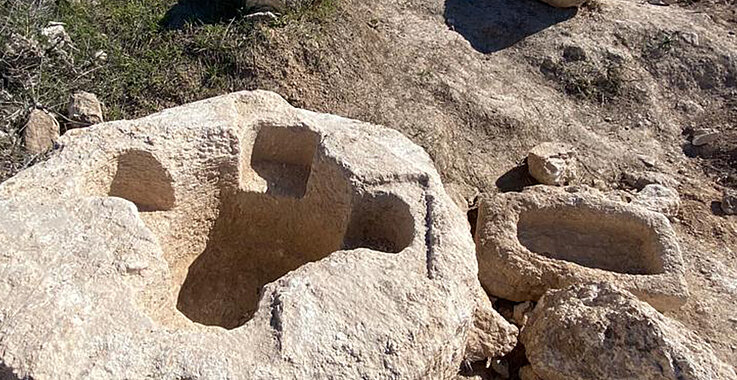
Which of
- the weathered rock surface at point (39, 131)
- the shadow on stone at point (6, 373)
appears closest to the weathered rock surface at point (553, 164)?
the weathered rock surface at point (39, 131)

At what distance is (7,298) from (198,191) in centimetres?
104

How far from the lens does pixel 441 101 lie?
5.78m

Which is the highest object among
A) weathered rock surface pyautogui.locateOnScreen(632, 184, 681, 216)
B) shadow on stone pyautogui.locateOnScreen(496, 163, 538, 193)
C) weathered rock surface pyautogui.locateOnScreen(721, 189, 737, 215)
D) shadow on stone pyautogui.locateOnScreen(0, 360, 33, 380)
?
shadow on stone pyautogui.locateOnScreen(0, 360, 33, 380)

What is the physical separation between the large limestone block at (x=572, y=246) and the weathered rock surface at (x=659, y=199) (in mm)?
581

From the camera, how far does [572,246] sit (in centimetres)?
457

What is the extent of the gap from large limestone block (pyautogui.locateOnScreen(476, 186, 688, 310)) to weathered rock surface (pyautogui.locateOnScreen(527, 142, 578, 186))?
330 mm

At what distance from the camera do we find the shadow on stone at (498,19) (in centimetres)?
661

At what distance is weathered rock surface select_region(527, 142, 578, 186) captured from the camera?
516cm

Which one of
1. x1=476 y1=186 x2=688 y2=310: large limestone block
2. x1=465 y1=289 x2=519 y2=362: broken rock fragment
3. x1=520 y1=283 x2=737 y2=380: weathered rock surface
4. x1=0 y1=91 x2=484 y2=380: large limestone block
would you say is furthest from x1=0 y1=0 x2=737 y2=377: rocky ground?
x1=0 y1=91 x2=484 y2=380: large limestone block

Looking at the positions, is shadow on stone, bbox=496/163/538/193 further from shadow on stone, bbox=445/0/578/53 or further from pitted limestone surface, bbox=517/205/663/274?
shadow on stone, bbox=445/0/578/53

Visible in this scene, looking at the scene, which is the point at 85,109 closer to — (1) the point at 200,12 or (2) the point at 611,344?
(1) the point at 200,12

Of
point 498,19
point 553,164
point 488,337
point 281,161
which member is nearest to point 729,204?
point 553,164

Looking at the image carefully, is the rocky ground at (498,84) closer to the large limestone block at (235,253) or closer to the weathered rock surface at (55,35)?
the weathered rock surface at (55,35)

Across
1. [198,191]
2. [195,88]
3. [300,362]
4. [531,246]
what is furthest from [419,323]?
[195,88]
